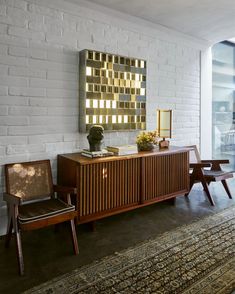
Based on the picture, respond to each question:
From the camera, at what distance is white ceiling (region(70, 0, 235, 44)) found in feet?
11.0

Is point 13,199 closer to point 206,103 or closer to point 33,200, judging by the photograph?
point 33,200

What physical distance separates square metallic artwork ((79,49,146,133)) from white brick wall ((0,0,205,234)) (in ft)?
0.41

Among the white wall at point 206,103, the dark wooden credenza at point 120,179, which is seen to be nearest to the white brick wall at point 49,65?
the dark wooden credenza at point 120,179

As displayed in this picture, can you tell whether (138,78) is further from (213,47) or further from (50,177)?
(213,47)

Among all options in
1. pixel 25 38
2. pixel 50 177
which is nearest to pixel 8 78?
pixel 25 38

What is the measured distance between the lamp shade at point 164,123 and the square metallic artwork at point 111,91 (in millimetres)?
253

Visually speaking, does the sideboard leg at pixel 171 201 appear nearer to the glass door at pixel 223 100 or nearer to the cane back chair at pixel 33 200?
the cane back chair at pixel 33 200

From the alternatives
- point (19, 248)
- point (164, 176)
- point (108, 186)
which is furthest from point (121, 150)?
point (19, 248)

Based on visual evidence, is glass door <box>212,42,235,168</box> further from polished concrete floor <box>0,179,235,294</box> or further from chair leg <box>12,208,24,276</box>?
chair leg <box>12,208,24,276</box>

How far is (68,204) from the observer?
8.53ft

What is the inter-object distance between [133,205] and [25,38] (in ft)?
7.12

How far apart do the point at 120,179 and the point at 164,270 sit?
1162 mm

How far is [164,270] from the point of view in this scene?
221cm

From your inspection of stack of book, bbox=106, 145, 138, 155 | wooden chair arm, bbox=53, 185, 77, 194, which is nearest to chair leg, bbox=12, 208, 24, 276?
wooden chair arm, bbox=53, 185, 77, 194
